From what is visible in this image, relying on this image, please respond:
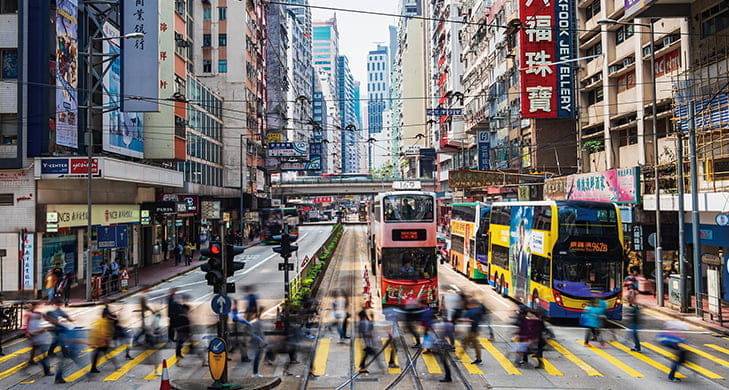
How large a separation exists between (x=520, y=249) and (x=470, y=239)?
38.3 ft

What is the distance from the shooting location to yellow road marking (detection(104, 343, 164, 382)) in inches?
539

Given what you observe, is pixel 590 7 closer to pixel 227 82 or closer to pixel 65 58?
pixel 65 58

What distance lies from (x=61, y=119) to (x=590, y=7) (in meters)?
31.7

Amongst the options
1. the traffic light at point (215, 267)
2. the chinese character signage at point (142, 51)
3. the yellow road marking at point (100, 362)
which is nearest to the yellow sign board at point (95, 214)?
the chinese character signage at point (142, 51)

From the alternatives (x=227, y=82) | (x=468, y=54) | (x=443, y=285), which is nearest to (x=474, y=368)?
(x=443, y=285)

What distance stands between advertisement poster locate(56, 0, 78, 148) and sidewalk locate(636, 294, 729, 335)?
27.0 metres

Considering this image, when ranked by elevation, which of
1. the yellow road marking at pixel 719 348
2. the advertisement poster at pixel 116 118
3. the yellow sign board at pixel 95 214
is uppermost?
the advertisement poster at pixel 116 118

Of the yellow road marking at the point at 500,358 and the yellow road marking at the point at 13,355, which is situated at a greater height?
the yellow road marking at the point at 13,355

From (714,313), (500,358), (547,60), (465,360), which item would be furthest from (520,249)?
(547,60)

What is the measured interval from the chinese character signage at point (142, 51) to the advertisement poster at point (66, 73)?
101 inches

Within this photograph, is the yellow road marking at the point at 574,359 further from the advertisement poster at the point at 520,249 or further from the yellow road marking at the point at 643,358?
the advertisement poster at the point at 520,249

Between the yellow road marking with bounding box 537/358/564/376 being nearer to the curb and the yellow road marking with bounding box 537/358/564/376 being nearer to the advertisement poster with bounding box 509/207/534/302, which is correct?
the advertisement poster with bounding box 509/207/534/302

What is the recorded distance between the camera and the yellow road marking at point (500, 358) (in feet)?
46.1

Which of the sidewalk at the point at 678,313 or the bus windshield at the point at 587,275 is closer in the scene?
the bus windshield at the point at 587,275
